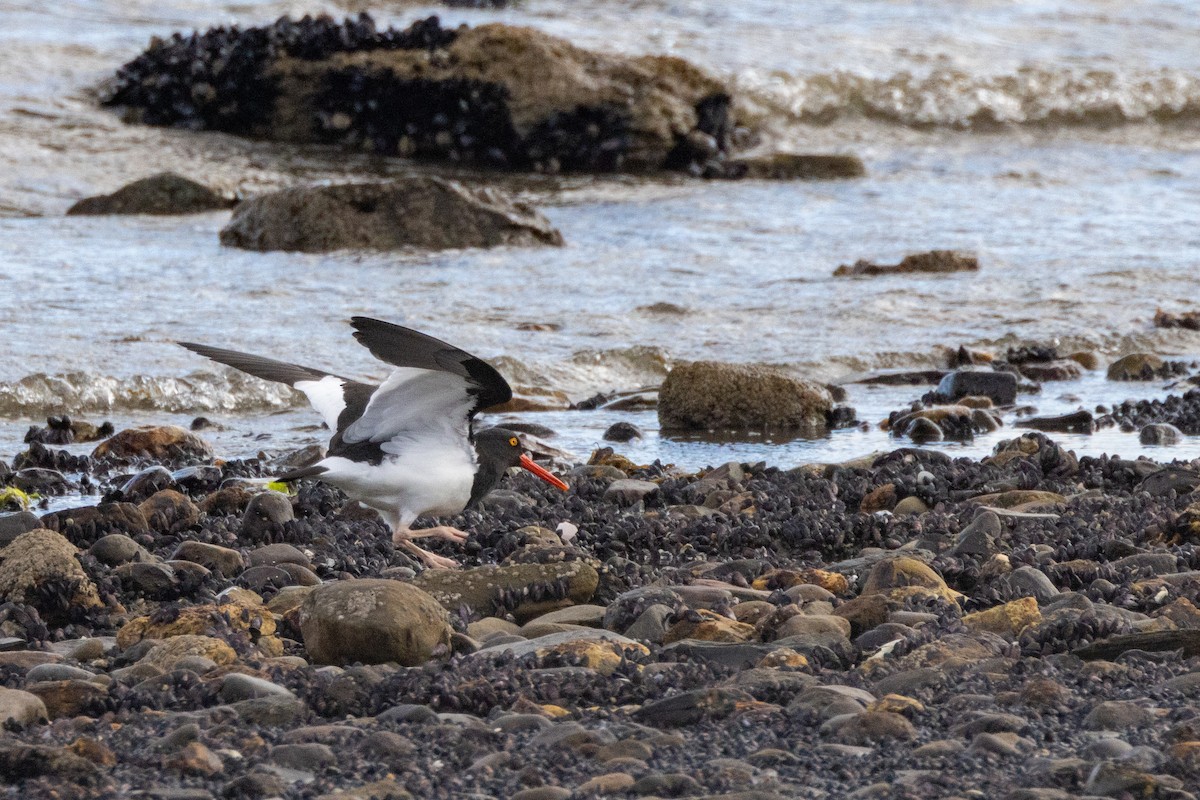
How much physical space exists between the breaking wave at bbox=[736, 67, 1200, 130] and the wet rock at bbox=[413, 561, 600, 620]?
58.1 ft

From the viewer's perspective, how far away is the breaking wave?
2228cm

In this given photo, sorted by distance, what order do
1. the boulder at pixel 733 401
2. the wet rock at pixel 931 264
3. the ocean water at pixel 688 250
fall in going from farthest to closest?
the wet rock at pixel 931 264
the ocean water at pixel 688 250
the boulder at pixel 733 401

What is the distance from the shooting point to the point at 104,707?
370cm

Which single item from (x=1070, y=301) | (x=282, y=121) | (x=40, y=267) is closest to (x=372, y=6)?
(x=282, y=121)

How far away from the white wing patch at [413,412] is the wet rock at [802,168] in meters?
12.7

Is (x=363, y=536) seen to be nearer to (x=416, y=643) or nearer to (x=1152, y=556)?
(x=416, y=643)

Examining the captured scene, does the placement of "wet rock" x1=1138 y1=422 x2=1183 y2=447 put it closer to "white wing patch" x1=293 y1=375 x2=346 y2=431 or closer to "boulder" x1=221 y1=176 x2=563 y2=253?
"white wing patch" x1=293 y1=375 x2=346 y2=431

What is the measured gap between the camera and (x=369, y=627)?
13.2 ft

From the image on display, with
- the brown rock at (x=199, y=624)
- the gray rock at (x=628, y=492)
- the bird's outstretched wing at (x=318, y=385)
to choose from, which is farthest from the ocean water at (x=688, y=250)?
the brown rock at (x=199, y=624)

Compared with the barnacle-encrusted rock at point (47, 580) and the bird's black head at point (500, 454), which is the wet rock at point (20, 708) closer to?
the barnacle-encrusted rock at point (47, 580)

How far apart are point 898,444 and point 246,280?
222 inches

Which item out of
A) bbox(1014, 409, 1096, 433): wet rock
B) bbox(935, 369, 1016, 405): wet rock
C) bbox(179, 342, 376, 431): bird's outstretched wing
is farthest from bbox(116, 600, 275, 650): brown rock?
bbox(935, 369, 1016, 405): wet rock

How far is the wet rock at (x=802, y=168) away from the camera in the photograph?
704 inches

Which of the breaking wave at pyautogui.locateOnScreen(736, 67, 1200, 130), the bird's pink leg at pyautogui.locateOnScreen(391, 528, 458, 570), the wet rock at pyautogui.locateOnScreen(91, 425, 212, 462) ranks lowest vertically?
the wet rock at pyautogui.locateOnScreen(91, 425, 212, 462)
